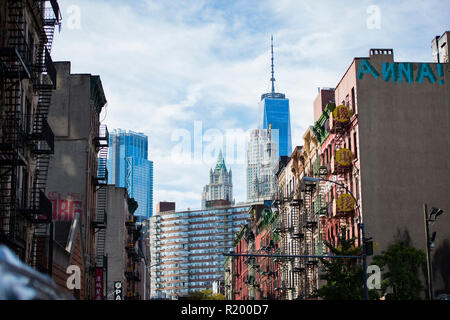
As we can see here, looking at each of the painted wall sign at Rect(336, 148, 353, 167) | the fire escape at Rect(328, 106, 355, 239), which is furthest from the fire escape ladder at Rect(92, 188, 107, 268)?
the painted wall sign at Rect(336, 148, 353, 167)

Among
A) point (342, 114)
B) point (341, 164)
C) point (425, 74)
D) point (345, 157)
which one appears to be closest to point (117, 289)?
point (341, 164)

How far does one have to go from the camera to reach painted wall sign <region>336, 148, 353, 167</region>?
2365 inches

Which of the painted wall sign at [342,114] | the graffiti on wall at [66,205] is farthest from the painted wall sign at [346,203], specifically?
the graffiti on wall at [66,205]

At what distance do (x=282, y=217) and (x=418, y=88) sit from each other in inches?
1623

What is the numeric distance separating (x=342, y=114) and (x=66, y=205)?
23903mm

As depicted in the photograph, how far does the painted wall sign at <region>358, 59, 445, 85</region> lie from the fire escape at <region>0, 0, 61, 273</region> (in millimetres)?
28088

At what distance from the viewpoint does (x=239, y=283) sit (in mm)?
162750

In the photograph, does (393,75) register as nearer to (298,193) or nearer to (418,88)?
(418,88)

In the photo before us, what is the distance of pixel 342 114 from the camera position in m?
60.6

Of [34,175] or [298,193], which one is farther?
[298,193]

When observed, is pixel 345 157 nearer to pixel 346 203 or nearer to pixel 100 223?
pixel 346 203
